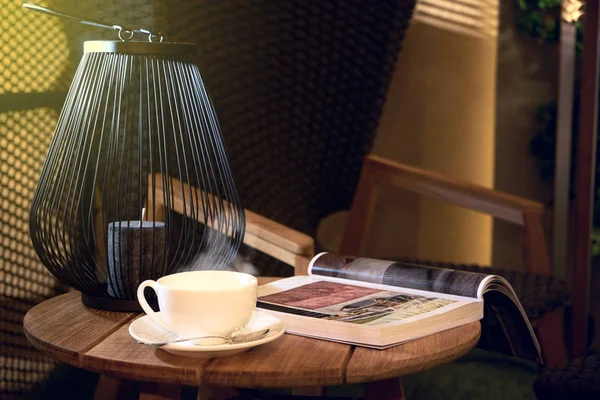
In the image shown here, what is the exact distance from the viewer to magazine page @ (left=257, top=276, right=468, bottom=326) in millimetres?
779

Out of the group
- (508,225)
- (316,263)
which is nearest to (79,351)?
(316,263)

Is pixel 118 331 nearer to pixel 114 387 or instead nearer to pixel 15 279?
pixel 114 387

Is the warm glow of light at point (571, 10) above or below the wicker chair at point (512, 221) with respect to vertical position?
above

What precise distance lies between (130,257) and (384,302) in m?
0.28

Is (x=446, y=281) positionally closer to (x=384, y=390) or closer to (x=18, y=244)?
(x=384, y=390)

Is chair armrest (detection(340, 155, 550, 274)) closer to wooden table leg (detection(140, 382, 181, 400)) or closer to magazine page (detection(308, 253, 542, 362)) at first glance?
magazine page (detection(308, 253, 542, 362))

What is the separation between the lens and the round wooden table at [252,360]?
679 millimetres

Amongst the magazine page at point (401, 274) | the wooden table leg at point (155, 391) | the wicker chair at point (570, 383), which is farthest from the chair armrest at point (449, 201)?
the wooden table leg at point (155, 391)

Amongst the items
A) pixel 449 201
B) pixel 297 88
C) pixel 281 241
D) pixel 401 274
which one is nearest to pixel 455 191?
pixel 449 201

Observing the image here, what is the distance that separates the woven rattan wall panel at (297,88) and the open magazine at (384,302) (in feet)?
2.10

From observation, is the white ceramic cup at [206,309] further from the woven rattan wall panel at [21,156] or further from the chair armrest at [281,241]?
the woven rattan wall panel at [21,156]

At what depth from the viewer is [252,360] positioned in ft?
2.33

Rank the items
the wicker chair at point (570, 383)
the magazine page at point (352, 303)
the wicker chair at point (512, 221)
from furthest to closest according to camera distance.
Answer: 1. the wicker chair at point (512, 221)
2. the wicker chair at point (570, 383)
3. the magazine page at point (352, 303)

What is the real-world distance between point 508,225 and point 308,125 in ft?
2.48
